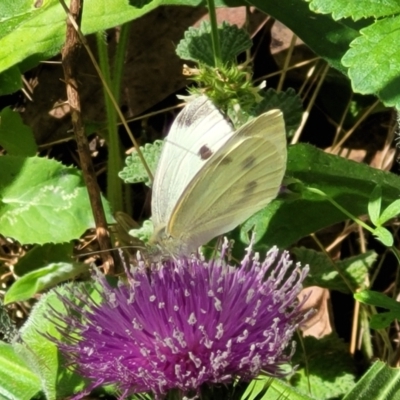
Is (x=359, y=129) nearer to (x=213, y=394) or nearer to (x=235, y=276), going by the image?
(x=235, y=276)

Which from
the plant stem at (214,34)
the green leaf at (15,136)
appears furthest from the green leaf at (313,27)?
the green leaf at (15,136)

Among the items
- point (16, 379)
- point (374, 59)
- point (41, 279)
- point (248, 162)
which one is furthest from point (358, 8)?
point (16, 379)

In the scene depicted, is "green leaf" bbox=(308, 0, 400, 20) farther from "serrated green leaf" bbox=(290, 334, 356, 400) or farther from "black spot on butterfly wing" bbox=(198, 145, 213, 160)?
"serrated green leaf" bbox=(290, 334, 356, 400)

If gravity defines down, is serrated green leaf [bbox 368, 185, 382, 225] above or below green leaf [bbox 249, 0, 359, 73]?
below

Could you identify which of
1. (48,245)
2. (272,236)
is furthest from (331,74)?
(48,245)

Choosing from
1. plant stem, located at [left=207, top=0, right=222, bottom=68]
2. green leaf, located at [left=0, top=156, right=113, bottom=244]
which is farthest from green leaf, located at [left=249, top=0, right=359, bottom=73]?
green leaf, located at [left=0, top=156, right=113, bottom=244]
